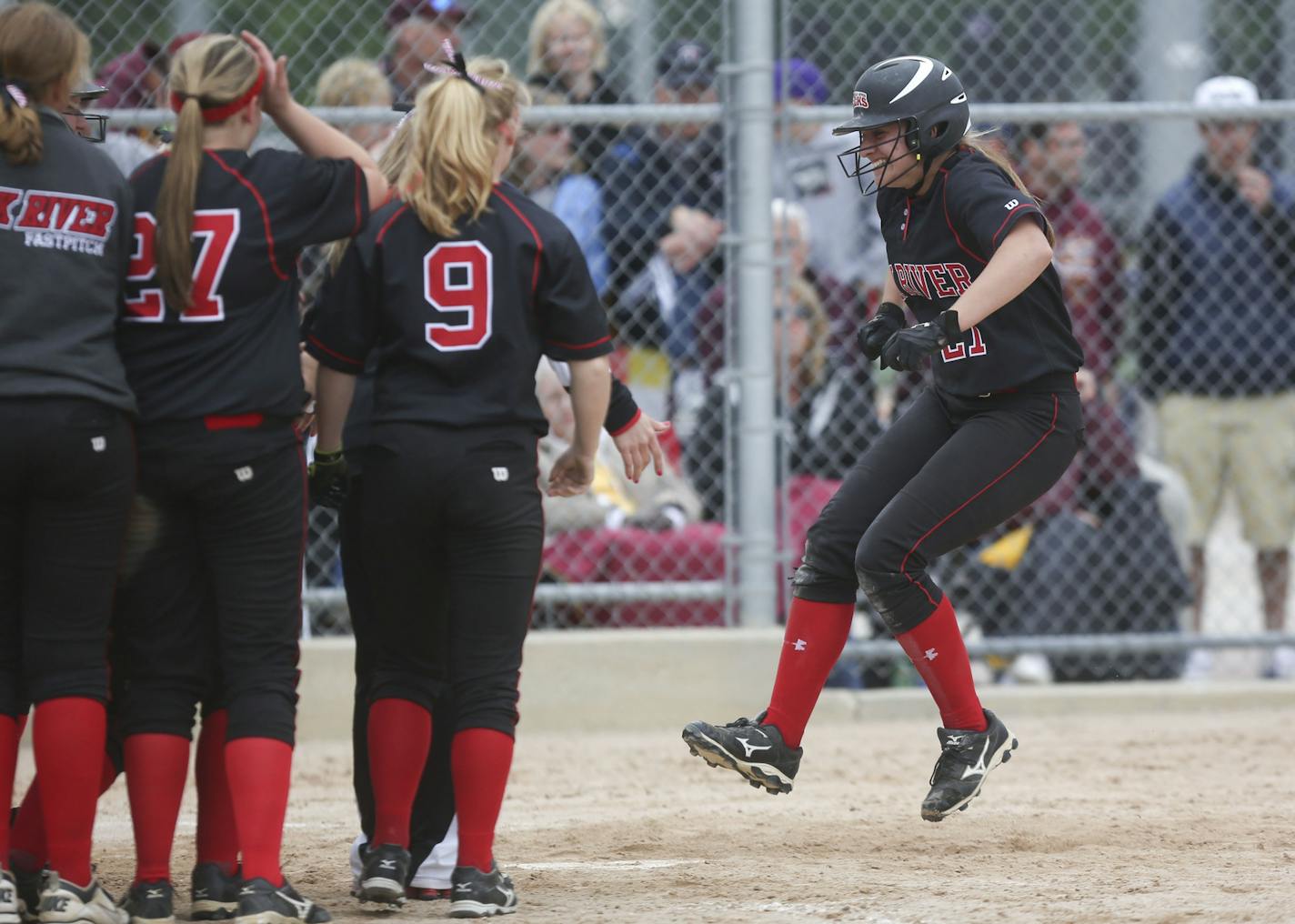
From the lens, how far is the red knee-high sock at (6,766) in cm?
385

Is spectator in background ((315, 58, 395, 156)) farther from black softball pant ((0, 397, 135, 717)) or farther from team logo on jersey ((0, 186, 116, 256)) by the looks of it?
black softball pant ((0, 397, 135, 717))

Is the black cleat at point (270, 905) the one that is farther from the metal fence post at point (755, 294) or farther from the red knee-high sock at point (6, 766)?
the metal fence post at point (755, 294)

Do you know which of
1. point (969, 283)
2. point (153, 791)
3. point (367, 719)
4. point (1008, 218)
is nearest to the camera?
point (153, 791)

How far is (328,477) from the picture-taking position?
418cm

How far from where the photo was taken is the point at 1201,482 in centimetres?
811

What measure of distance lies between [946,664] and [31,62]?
8.96 feet

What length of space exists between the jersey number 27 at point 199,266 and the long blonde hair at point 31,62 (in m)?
0.29

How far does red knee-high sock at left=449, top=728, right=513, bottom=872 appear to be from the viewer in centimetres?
409

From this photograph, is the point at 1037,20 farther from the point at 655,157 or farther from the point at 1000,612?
the point at 1000,612

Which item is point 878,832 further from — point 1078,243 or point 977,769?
point 1078,243

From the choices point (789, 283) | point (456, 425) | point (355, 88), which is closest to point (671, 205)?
point (789, 283)

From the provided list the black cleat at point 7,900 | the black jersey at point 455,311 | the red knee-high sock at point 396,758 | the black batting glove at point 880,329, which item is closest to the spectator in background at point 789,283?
the black batting glove at point 880,329

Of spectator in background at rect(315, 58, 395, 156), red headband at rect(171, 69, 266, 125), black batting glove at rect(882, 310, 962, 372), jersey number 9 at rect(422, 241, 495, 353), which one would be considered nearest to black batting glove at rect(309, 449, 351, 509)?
jersey number 9 at rect(422, 241, 495, 353)

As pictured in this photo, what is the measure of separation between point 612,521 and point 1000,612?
74.0 inches
